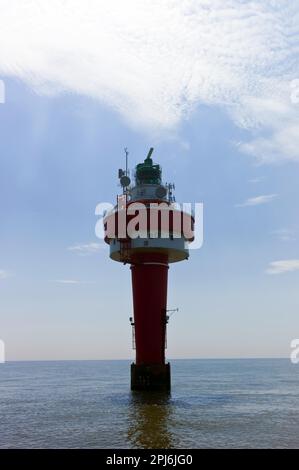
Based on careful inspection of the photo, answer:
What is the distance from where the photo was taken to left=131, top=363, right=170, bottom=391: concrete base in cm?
4294

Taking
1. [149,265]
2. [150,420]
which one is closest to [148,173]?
[149,265]

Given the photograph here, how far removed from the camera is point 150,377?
141ft

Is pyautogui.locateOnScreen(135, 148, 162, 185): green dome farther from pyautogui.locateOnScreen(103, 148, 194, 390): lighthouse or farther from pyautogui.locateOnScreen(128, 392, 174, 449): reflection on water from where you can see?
pyautogui.locateOnScreen(128, 392, 174, 449): reflection on water

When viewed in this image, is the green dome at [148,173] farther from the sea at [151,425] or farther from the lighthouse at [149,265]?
the sea at [151,425]

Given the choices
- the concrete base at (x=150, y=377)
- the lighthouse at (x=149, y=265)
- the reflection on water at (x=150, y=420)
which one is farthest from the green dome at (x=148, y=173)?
the reflection on water at (x=150, y=420)

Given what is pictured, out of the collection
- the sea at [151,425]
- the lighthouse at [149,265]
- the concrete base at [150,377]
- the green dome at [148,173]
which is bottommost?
the sea at [151,425]

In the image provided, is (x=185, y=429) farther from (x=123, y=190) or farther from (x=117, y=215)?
(x=123, y=190)

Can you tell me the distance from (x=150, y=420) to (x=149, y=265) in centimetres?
1382

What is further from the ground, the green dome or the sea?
the green dome

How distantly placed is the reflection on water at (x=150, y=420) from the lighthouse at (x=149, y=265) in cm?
106

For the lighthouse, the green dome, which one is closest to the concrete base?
the lighthouse

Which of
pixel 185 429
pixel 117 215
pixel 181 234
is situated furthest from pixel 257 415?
pixel 117 215

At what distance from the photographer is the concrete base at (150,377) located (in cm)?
4294
